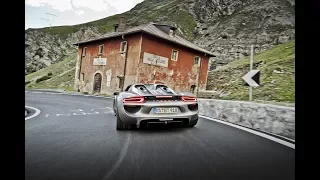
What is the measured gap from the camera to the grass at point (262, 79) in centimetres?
611

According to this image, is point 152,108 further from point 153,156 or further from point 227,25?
point 227,25

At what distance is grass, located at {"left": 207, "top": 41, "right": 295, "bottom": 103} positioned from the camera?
6.11 m

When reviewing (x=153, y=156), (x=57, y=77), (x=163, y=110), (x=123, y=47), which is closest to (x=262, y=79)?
(x=163, y=110)

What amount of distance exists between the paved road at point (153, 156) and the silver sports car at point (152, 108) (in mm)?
254

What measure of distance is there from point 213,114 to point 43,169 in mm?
5461

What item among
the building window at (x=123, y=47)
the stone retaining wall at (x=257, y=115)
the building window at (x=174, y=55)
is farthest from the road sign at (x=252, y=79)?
the building window at (x=123, y=47)

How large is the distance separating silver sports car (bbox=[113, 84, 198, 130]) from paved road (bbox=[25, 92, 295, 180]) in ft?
0.83

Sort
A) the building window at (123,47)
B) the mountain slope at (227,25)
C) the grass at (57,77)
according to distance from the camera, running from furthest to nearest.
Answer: the building window at (123,47) → the grass at (57,77) → the mountain slope at (227,25)

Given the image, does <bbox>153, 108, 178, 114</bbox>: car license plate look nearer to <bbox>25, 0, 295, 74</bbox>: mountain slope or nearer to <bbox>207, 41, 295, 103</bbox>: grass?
<bbox>207, 41, 295, 103</bbox>: grass

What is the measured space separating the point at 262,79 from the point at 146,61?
3.83 meters

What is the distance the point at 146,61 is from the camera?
7.93 metres

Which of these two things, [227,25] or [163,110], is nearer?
[163,110]

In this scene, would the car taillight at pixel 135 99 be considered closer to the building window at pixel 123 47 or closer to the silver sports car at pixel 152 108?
the silver sports car at pixel 152 108
